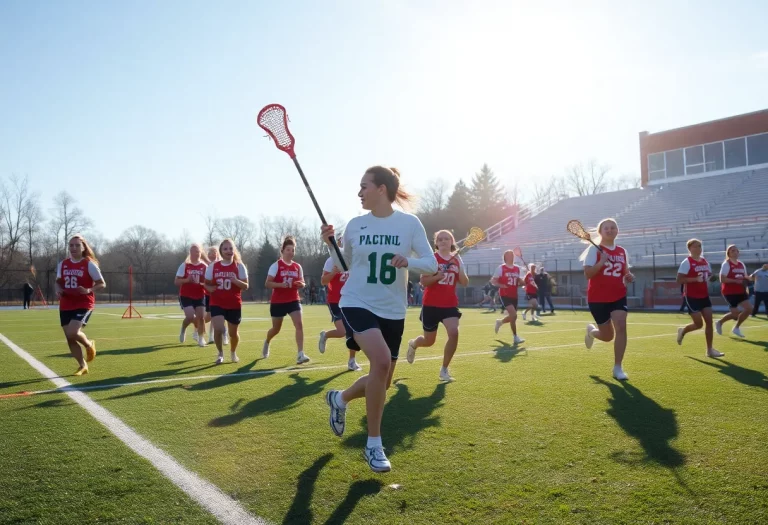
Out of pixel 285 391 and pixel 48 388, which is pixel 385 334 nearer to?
pixel 285 391

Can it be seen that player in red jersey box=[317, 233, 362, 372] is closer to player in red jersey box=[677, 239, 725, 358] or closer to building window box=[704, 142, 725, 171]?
player in red jersey box=[677, 239, 725, 358]

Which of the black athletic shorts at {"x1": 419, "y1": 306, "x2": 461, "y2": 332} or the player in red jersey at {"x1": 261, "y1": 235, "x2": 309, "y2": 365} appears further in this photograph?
the player in red jersey at {"x1": 261, "y1": 235, "x2": 309, "y2": 365}

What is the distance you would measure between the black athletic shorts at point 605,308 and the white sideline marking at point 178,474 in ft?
19.8

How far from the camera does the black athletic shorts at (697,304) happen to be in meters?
10.1

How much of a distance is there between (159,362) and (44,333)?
8.79 m

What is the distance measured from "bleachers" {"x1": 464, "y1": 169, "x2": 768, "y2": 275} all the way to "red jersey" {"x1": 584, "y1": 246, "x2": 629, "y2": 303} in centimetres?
2593

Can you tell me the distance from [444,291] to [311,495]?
5.06 metres

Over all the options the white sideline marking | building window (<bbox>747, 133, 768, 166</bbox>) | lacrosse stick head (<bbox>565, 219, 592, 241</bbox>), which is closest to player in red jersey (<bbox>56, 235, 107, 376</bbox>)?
the white sideline marking

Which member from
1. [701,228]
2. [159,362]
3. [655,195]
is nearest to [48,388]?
[159,362]

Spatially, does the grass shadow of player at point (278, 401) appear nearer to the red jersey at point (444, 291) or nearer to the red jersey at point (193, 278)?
the red jersey at point (444, 291)

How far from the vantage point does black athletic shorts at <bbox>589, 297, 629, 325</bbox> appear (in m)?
8.20

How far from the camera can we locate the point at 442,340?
14.2 metres

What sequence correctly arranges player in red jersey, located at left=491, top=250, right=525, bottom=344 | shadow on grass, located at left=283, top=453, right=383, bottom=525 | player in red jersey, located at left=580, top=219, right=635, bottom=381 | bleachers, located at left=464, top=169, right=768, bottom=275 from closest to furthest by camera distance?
1. shadow on grass, located at left=283, top=453, right=383, bottom=525
2. player in red jersey, located at left=580, top=219, right=635, bottom=381
3. player in red jersey, located at left=491, top=250, right=525, bottom=344
4. bleachers, located at left=464, top=169, right=768, bottom=275

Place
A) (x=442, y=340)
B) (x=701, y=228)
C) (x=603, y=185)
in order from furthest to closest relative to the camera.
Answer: (x=603, y=185)
(x=701, y=228)
(x=442, y=340)
